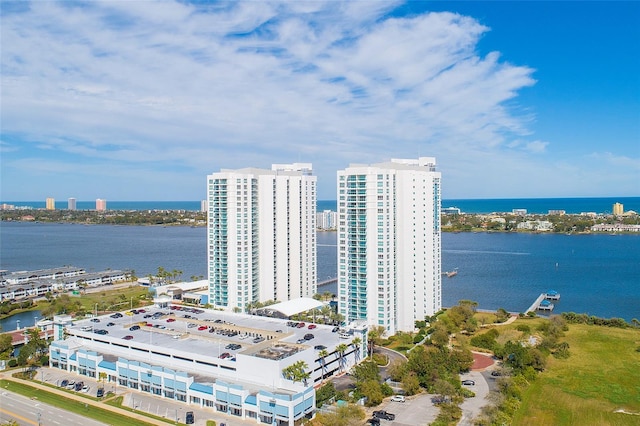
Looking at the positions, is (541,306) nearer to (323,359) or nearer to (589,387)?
(589,387)

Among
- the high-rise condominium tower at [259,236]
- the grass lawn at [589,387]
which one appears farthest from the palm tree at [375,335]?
the high-rise condominium tower at [259,236]

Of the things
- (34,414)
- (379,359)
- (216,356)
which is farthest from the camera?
(379,359)

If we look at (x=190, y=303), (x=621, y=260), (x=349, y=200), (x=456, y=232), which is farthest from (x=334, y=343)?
(x=456, y=232)

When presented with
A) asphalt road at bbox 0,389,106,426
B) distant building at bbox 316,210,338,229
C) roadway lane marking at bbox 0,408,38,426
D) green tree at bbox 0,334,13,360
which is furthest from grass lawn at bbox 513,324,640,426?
distant building at bbox 316,210,338,229

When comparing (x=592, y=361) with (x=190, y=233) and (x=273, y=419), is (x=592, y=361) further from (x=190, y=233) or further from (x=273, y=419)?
Answer: (x=190, y=233)

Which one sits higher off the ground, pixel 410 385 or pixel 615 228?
pixel 615 228

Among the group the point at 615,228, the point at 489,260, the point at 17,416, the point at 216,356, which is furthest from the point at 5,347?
the point at 615,228

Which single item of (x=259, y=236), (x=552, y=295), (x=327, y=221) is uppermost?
(x=259, y=236)
